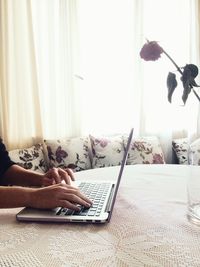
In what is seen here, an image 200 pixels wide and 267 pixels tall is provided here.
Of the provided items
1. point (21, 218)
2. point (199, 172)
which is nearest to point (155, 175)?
point (199, 172)

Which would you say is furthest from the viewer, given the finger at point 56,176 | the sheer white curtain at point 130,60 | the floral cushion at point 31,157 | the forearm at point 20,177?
the sheer white curtain at point 130,60

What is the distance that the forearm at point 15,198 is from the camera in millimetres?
938

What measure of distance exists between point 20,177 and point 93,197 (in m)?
0.46

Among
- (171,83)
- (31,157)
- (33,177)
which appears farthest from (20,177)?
(31,157)

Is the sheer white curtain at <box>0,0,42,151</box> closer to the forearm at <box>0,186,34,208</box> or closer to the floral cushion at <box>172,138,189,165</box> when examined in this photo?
the floral cushion at <box>172,138,189,165</box>

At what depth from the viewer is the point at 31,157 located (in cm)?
233

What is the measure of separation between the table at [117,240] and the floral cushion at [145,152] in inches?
55.0

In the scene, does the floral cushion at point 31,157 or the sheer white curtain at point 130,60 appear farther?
the sheer white curtain at point 130,60

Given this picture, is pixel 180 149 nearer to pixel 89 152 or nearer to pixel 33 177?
pixel 89 152

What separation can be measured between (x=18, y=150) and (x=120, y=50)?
1.16m

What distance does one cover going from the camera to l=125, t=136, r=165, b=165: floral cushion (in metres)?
2.48

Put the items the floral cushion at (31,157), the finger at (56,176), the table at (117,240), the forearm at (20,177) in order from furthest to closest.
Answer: the floral cushion at (31,157) < the forearm at (20,177) < the finger at (56,176) < the table at (117,240)

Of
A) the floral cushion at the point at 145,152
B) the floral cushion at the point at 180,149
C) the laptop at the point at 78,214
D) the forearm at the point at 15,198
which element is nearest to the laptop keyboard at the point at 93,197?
the laptop at the point at 78,214

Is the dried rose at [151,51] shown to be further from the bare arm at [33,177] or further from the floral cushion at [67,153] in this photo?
the floral cushion at [67,153]
